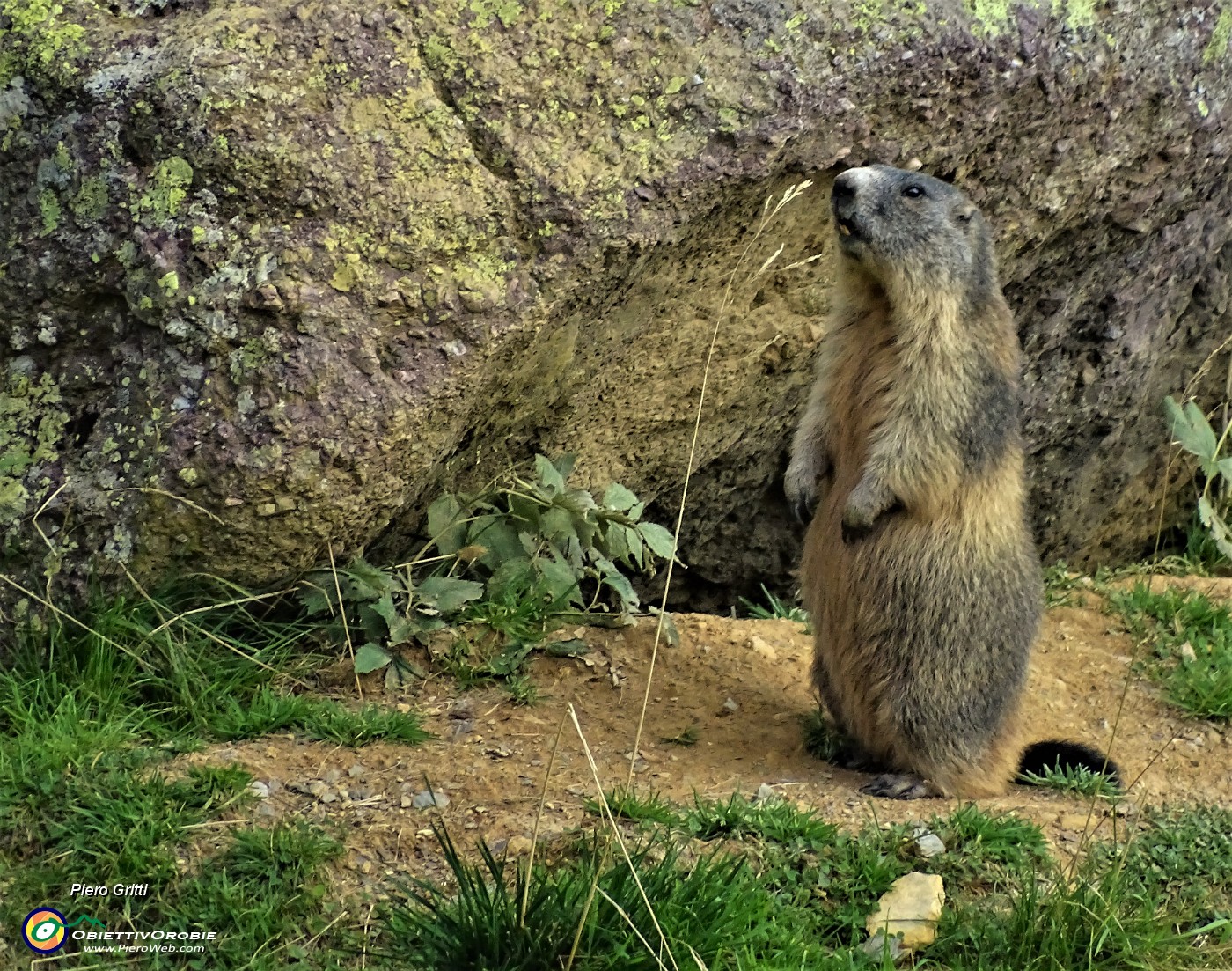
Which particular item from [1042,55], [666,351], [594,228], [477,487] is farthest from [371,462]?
[1042,55]

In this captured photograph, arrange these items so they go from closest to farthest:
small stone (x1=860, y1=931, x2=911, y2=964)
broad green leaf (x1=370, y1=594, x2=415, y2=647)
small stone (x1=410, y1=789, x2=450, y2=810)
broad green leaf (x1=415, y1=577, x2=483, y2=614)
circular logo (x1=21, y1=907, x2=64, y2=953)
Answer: circular logo (x1=21, y1=907, x2=64, y2=953) < small stone (x1=860, y1=931, x2=911, y2=964) < small stone (x1=410, y1=789, x2=450, y2=810) < broad green leaf (x1=370, y1=594, x2=415, y2=647) < broad green leaf (x1=415, y1=577, x2=483, y2=614)

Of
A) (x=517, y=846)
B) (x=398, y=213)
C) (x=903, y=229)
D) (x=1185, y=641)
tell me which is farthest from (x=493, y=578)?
(x=1185, y=641)

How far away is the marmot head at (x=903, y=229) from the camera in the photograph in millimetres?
4574

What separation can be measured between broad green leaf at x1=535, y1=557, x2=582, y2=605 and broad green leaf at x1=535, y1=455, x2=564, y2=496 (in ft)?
0.86

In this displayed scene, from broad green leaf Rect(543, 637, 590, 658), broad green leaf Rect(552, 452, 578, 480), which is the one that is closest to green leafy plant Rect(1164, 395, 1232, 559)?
broad green leaf Rect(552, 452, 578, 480)

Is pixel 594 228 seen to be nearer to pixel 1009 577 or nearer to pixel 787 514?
pixel 1009 577

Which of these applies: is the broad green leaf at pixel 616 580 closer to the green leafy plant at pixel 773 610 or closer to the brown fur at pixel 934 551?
the brown fur at pixel 934 551

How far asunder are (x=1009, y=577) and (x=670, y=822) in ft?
5.48

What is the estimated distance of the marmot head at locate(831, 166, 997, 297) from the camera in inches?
180

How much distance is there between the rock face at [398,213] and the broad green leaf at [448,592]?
0.27 metres

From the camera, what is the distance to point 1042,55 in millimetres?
5238

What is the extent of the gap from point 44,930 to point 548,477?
7.73ft

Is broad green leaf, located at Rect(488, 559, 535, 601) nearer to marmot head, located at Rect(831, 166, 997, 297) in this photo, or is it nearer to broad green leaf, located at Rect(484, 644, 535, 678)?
broad green leaf, located at Rect(484, 644, 535, 678)

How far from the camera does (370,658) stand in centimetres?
463
